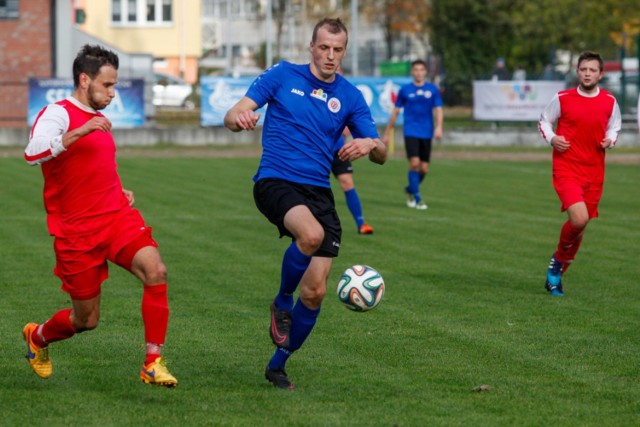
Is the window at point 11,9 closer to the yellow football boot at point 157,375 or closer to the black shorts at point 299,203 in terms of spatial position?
the black shorts at point 299,203

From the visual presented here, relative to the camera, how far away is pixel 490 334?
9.42m

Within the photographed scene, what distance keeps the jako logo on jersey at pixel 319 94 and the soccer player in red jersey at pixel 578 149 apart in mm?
4267

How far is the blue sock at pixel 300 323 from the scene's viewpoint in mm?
7555

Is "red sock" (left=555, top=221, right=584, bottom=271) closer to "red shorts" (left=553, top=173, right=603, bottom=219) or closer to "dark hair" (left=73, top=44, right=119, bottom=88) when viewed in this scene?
"red shorts" (left=553, top=173, right=603, bottom=219)

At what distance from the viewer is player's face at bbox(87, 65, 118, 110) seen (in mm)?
7246

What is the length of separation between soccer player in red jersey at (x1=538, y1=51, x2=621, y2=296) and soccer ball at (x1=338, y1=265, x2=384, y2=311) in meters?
4.00

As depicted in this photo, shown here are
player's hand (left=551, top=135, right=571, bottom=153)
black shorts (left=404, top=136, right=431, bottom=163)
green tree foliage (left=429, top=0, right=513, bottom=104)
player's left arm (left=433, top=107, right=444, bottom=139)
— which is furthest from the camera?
green tree foliage (left=429, top=0, right=513, bottom=104)

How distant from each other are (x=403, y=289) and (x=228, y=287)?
153 centimetres

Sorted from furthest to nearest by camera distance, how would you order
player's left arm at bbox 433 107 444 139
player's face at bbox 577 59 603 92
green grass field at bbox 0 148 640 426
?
player's left arm at bbox 433 107 444 139
player's face at bbox 577 59 603 92
green grass field at bbox 0 148 640 426

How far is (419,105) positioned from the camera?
20.5m

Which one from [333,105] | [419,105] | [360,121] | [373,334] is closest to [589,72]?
Result: [373,334]

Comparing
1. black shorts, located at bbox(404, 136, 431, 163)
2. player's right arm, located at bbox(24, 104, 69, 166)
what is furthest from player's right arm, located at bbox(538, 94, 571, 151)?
black shorts, located at bbox(404, 136, 431, 163)

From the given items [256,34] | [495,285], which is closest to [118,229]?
[495,285]

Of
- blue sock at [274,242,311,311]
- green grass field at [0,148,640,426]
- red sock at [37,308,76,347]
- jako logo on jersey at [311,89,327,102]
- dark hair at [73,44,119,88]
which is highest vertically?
dark hair at [73,44,119,88]
